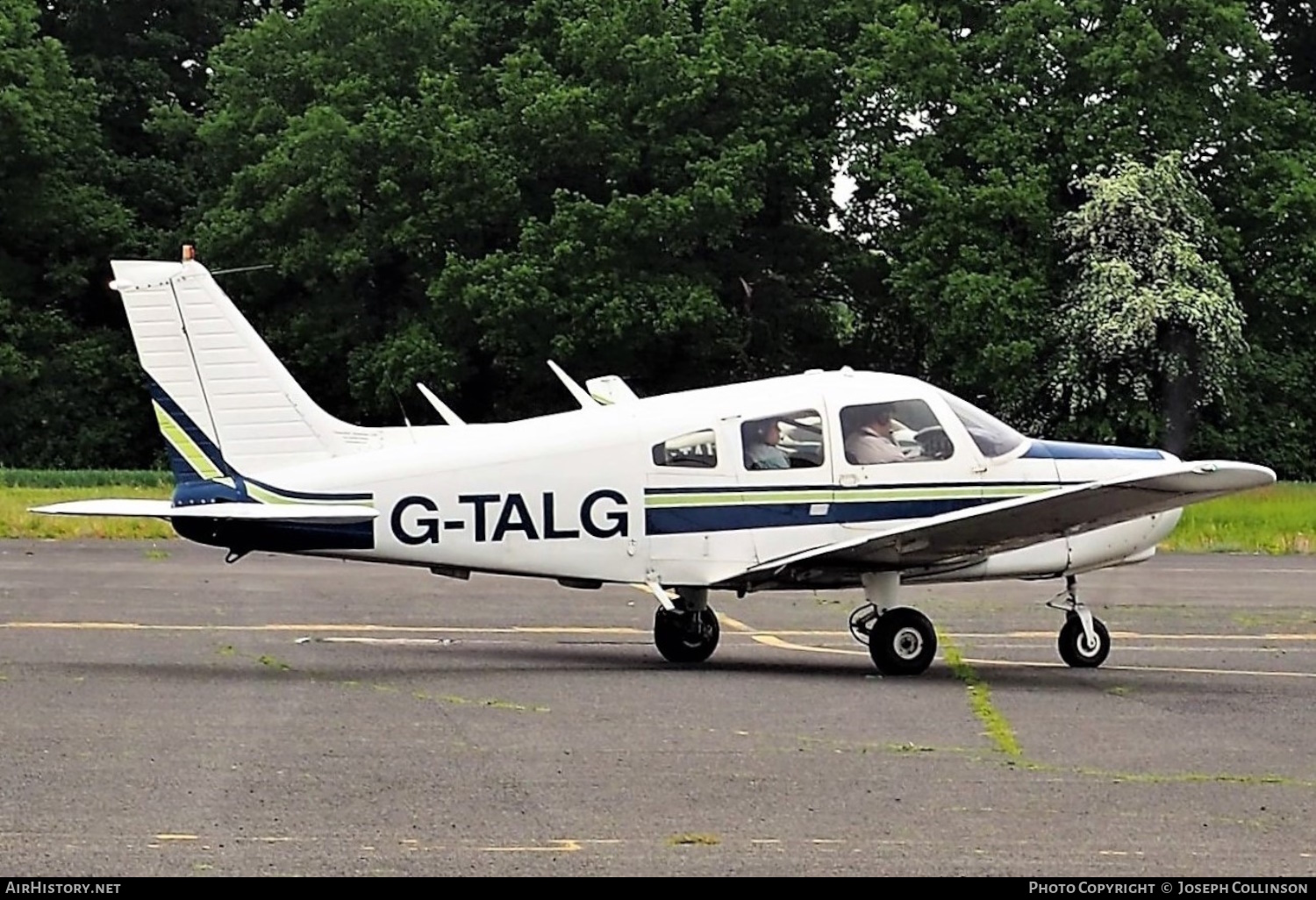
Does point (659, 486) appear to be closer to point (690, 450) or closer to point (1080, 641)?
point (690, 450)

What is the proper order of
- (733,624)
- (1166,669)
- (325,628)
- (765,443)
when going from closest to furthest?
(765,443), (1166,669), (325,628), (733,624)

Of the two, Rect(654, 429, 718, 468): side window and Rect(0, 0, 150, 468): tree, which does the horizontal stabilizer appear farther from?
Rect(0, 0, 150, 468): tree

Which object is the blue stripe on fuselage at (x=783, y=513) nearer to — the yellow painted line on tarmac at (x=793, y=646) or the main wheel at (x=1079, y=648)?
the main wheel at (x=1079, y=648)

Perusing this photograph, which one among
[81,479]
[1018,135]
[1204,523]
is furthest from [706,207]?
[1204,523]

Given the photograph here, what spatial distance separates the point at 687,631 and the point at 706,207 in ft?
120

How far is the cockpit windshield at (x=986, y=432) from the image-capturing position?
49.7 ft

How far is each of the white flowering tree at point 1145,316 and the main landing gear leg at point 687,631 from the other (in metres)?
32.4

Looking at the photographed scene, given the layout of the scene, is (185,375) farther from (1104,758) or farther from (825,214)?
(825,214)

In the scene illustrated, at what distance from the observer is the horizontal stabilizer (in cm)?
1414

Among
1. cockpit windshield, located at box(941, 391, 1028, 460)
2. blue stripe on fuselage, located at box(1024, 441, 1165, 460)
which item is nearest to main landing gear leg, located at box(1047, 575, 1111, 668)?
blue stripe on fuselage, located at box(1024, 441, 1165, 460)

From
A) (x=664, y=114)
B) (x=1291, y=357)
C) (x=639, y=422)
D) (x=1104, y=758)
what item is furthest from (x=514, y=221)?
(x=1104, y=758)

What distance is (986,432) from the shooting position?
15219 mm

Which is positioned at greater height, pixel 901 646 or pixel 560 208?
pixel 560 208

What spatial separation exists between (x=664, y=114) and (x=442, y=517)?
3961 centimetres
